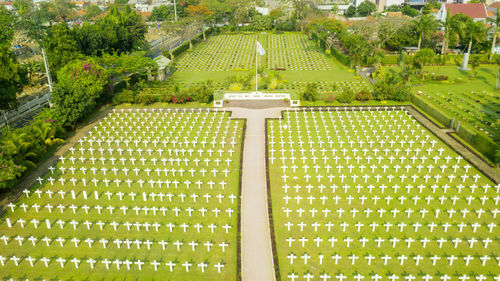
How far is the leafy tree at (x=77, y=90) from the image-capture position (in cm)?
3678

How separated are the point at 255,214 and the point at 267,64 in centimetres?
4904

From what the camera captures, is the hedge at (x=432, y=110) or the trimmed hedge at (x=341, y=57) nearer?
the hedge at (x=432, y=110)

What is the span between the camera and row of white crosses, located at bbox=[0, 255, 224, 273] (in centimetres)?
1983

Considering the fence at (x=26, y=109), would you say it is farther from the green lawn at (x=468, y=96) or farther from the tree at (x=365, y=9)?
the tree at (x=365, y=9)

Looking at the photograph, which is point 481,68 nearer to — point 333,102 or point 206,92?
point 333,102

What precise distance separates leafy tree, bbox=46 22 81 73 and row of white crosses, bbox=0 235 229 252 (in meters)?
31.8

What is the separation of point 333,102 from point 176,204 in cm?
2805

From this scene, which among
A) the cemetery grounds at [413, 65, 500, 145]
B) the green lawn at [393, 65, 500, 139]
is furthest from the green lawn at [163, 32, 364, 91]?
the cemetery grounds at [413, 65, 500, 145]

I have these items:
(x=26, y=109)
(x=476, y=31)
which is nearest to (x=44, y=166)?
(x=26, y=109)

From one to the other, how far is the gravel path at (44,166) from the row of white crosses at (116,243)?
4.48 m

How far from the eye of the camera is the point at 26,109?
146 feet

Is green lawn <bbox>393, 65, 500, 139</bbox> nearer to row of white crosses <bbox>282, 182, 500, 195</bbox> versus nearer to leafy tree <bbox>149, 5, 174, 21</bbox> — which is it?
row of white crosses <bbox>282, 182, 500, 195</bbox>

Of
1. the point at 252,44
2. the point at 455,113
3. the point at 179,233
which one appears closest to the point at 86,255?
the point at 179,233

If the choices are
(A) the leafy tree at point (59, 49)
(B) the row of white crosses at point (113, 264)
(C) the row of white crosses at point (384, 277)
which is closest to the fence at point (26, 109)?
(A) the leafy tree at point (59, 49)
